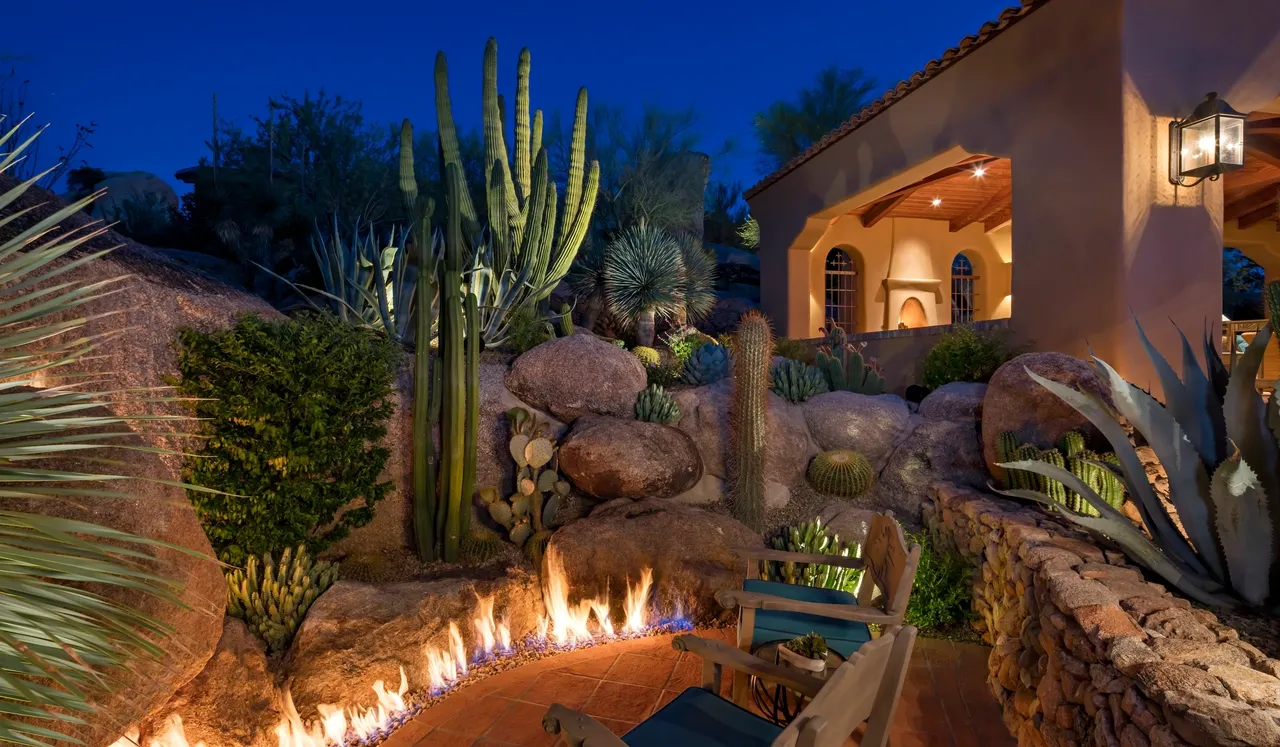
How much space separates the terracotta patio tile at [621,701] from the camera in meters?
2.99

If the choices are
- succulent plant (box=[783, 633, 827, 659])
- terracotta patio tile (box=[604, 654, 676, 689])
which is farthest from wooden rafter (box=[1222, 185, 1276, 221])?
terracotta patio tile (box=[604, 654, 676, 689])

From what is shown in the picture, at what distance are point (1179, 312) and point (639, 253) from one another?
7.09 metres

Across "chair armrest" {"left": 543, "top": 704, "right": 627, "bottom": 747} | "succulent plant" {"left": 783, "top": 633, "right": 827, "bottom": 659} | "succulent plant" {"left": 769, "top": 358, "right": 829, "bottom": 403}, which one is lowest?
"succulent plant" {"left": 783, "top": 633, "right": 827, "bottom": 659}

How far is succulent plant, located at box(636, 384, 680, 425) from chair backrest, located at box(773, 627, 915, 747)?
3834mm

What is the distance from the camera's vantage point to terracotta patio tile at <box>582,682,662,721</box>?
9.80 ft

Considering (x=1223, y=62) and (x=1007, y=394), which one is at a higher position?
(x=1223, y=62)

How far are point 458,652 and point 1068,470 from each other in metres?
3.72

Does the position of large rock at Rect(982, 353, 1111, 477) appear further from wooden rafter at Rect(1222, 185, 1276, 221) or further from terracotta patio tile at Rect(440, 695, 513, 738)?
wooden rafter at Rect(1222, 185, 1276, 221)

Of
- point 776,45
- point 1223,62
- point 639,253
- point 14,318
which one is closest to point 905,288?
point 639,253

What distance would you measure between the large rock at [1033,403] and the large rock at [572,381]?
2.83m

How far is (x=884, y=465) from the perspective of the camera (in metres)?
5.66

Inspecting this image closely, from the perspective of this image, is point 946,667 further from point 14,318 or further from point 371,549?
point 14,318

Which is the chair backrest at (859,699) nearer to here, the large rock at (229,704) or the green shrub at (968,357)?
the large rock at (229,704)

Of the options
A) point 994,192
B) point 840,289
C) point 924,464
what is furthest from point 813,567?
point 840,289
